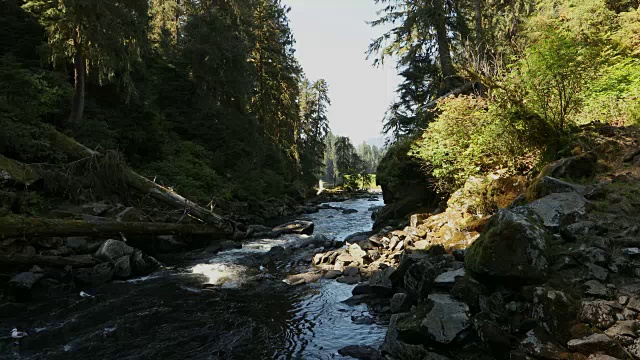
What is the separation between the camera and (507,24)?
82.3 ft

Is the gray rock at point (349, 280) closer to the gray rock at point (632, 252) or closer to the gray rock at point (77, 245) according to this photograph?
the gray rock at point (632, 252)

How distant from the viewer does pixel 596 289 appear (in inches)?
178

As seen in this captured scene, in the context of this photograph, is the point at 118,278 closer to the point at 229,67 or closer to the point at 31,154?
the point at 31,154

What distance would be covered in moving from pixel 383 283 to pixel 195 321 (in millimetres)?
4422

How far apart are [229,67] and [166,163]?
9890mm

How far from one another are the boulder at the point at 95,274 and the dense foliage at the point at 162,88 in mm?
5446

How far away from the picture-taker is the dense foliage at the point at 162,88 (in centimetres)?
1470

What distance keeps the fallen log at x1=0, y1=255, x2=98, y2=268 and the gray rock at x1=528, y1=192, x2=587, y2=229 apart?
37.5ft

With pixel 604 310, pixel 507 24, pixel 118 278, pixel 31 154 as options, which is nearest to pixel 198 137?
pixel 31 154

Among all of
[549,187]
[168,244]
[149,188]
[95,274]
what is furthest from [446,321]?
[149,188]

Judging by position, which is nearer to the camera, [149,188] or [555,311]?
[555,311]

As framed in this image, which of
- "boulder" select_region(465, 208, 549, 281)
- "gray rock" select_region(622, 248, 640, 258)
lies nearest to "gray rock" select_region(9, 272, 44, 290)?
"boulder" select_region(465, 208, 549, 281)

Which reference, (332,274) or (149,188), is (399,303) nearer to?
(332,274)

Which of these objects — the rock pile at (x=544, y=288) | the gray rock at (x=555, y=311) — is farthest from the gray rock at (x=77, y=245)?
the gray rock at (x=555, y=311)
